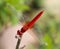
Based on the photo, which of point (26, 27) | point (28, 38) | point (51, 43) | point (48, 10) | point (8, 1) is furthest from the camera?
point (48, 10)

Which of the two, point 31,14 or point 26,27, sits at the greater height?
point 31,14

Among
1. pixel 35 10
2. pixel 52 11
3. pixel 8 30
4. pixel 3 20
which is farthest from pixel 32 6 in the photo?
pixel 3 20

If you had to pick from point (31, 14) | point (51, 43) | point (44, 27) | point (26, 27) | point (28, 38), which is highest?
point (31, 14)

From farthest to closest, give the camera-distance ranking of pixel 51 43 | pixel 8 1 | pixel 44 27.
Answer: pixel 44 27 < pixel 8 1 < pixel 51 43

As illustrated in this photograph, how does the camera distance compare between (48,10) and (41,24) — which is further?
(48,10)

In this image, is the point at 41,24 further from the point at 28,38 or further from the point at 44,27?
the point at 28,38

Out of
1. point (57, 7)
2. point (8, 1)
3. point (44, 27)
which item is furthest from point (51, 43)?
point (57, 7)

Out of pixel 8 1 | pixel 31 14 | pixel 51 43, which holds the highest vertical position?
pixel 31 14

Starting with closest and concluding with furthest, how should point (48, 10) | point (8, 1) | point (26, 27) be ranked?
point (26, 27)
point (8, 1)
point (48, 10)

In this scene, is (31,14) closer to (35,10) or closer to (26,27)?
(35,10)
